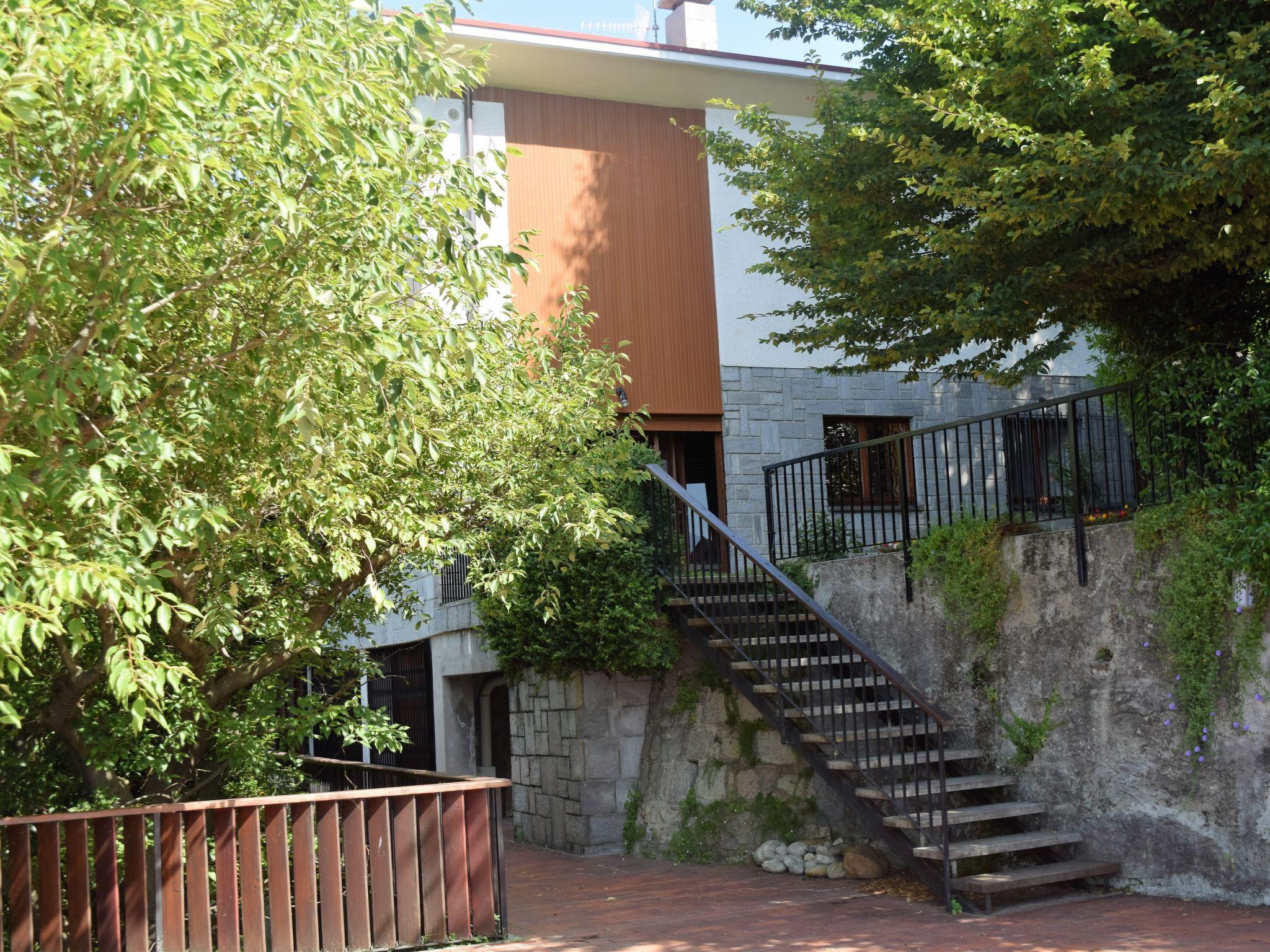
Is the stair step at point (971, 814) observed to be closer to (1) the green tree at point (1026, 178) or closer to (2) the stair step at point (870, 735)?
(2) the stair step at point (870, 735)

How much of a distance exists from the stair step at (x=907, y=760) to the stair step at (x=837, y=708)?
333 millimetres

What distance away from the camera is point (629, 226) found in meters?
14.3

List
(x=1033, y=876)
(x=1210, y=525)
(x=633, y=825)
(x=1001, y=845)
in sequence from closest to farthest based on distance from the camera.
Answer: (x=1210, y=525), (x=1033, y=876), (x=1001, y=845), (x=633, y=825)

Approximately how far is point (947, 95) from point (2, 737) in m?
7.22

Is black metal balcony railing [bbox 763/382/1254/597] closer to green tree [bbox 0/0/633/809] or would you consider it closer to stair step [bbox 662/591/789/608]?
stair step [bbox 662/591/789/608]

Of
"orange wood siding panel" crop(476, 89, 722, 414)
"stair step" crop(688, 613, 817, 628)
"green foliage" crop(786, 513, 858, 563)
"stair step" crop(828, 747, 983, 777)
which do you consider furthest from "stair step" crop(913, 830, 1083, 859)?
"orange wood siding panel" crop(476, 89, 722, 414)

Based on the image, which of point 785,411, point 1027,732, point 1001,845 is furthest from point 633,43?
point 1001,845

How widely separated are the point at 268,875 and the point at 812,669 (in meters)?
4.40

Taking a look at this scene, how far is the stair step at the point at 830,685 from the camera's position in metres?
8.75

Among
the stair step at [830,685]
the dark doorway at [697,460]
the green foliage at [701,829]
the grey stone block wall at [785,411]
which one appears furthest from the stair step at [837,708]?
the dark doorway at [697,460]

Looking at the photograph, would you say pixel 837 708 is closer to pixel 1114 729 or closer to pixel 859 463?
pixel 1114 729

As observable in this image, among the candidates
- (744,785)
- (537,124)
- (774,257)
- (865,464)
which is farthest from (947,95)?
(537,124)

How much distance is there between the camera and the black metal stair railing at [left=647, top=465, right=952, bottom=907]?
7793 mm

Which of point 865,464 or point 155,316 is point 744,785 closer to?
point 865,464
